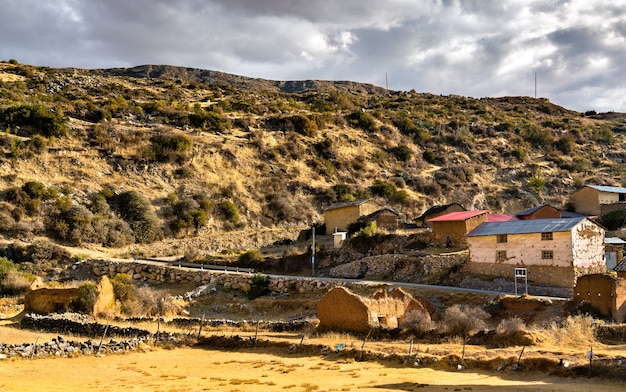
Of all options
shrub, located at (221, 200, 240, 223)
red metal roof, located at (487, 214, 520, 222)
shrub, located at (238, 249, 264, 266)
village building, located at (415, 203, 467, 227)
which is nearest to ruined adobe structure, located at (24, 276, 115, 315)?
shrub, located at (238, 249, 264, 266)

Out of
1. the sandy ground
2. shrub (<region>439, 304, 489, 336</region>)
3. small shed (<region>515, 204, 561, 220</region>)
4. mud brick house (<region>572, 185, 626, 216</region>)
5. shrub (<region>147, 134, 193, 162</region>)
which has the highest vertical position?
shrub (<region>147, 134, 193, 162</region>)

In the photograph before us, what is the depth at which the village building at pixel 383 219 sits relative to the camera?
148 feet

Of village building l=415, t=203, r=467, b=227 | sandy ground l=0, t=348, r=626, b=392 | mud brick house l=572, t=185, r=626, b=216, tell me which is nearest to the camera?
sandy ground l=0, t=348, r=626, b=392

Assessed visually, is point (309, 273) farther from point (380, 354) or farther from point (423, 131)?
point (423, 131)

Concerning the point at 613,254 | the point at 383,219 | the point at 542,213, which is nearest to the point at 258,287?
the point at 383,219

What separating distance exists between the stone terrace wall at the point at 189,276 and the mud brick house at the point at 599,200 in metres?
27.1

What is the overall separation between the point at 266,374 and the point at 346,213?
30.9m

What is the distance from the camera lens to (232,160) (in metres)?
62.4

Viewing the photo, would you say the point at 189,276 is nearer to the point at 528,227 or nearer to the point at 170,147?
the point at 528,227

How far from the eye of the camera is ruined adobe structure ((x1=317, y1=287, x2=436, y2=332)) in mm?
22797

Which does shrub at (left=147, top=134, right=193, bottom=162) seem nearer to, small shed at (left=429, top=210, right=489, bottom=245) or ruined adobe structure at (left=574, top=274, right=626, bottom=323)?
small shed at (left=429, top=210, right=489, bottom=245)

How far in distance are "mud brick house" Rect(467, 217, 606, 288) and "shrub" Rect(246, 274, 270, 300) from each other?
12.7 m

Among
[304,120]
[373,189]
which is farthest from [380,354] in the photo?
[304,120]

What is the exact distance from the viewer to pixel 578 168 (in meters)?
72.8
